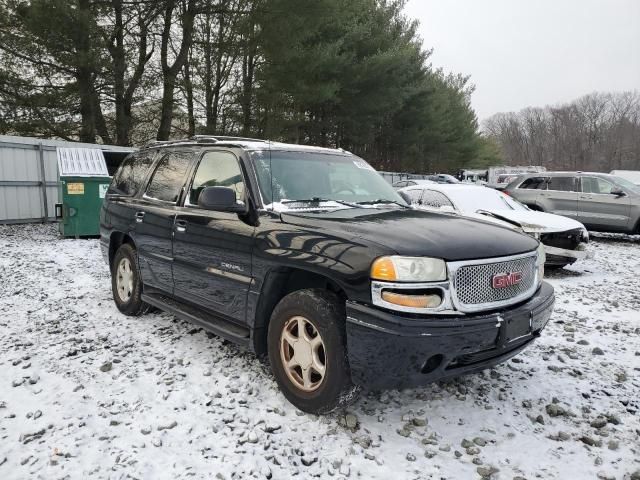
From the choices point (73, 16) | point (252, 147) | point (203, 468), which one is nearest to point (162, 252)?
point (252, 147)

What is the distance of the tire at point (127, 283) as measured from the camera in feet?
15.6

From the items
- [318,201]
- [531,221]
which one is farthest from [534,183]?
[318,201]

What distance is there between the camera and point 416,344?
251cm

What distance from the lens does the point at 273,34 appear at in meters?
14.8

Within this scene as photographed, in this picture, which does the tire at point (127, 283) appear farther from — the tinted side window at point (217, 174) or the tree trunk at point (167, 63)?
the tree trunk at point (167, 63)

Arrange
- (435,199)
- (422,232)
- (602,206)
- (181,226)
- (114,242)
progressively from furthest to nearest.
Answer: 1. (602,206)
2. (435,199)
3. (114,242)
4. (181,226)
5. (422,232)

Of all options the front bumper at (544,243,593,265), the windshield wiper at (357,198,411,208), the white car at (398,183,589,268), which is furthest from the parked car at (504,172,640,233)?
the windshield wiper at (357,198,411,208)

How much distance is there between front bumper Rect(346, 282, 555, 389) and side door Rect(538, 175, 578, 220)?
10.7m

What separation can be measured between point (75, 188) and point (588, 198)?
12486mm

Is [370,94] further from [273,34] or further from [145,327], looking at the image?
[145,327]

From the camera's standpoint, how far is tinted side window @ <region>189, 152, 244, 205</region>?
12.0 ft

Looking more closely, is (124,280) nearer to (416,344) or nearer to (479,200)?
(416,344)

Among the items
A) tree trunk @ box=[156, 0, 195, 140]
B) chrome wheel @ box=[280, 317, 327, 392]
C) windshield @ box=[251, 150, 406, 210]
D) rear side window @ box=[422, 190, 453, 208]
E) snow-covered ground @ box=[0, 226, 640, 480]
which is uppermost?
tree trunk @ box=[156, 0, 195, 140]

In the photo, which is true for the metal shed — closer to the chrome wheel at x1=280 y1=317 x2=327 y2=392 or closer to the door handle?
the door handle
